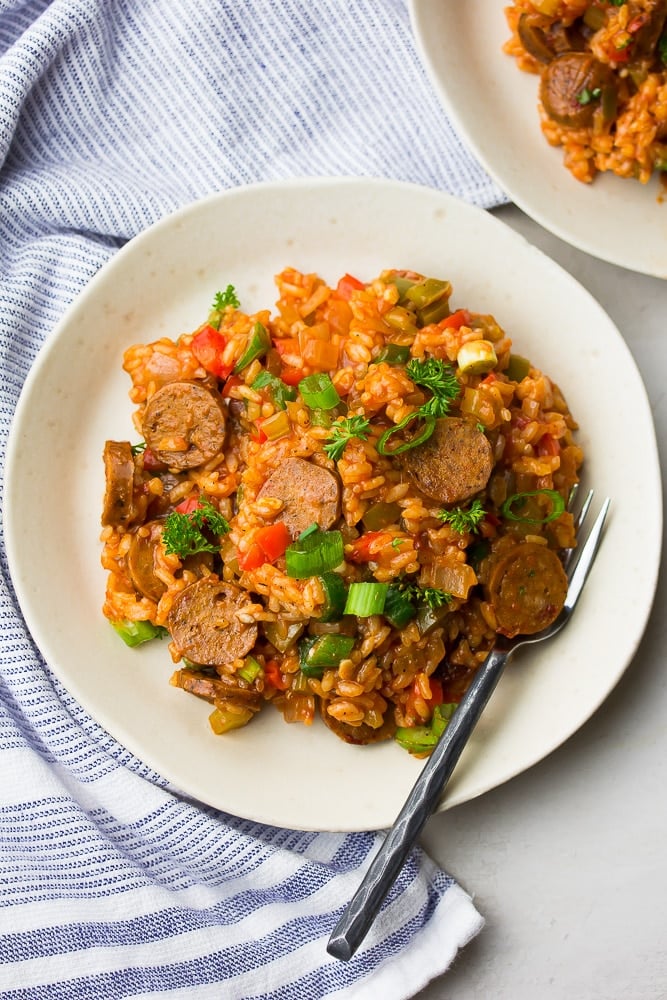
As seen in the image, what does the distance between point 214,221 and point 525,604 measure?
2070 millimetres

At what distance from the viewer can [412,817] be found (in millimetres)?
3732

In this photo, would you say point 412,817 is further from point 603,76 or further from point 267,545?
point 603,76

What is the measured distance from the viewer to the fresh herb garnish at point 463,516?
3613 mm

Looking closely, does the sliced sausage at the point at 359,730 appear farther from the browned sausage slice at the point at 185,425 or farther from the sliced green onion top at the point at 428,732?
the browned sausage slice at the point at 185,425

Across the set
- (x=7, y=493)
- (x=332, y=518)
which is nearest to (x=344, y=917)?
(x=332, y=518)

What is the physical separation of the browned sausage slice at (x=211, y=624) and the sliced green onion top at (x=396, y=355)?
1066 millimetres

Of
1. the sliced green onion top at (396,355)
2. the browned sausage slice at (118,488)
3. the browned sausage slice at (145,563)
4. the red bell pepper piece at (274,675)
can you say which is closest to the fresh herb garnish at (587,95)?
the sliced green onion top at (396,355)

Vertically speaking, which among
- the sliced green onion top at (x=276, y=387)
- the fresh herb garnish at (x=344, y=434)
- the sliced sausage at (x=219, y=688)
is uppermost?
the fresh herb garnish at (x=344, y=434)

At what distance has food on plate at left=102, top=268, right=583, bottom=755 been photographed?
361cm

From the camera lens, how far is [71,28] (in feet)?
14.5

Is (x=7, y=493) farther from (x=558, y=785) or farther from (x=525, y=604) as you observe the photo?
(x=558, y=785)

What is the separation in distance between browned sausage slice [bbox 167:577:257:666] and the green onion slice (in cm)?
79

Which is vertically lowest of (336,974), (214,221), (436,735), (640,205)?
A: (336,974)

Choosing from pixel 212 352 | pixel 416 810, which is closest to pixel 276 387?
pixel 212 352
